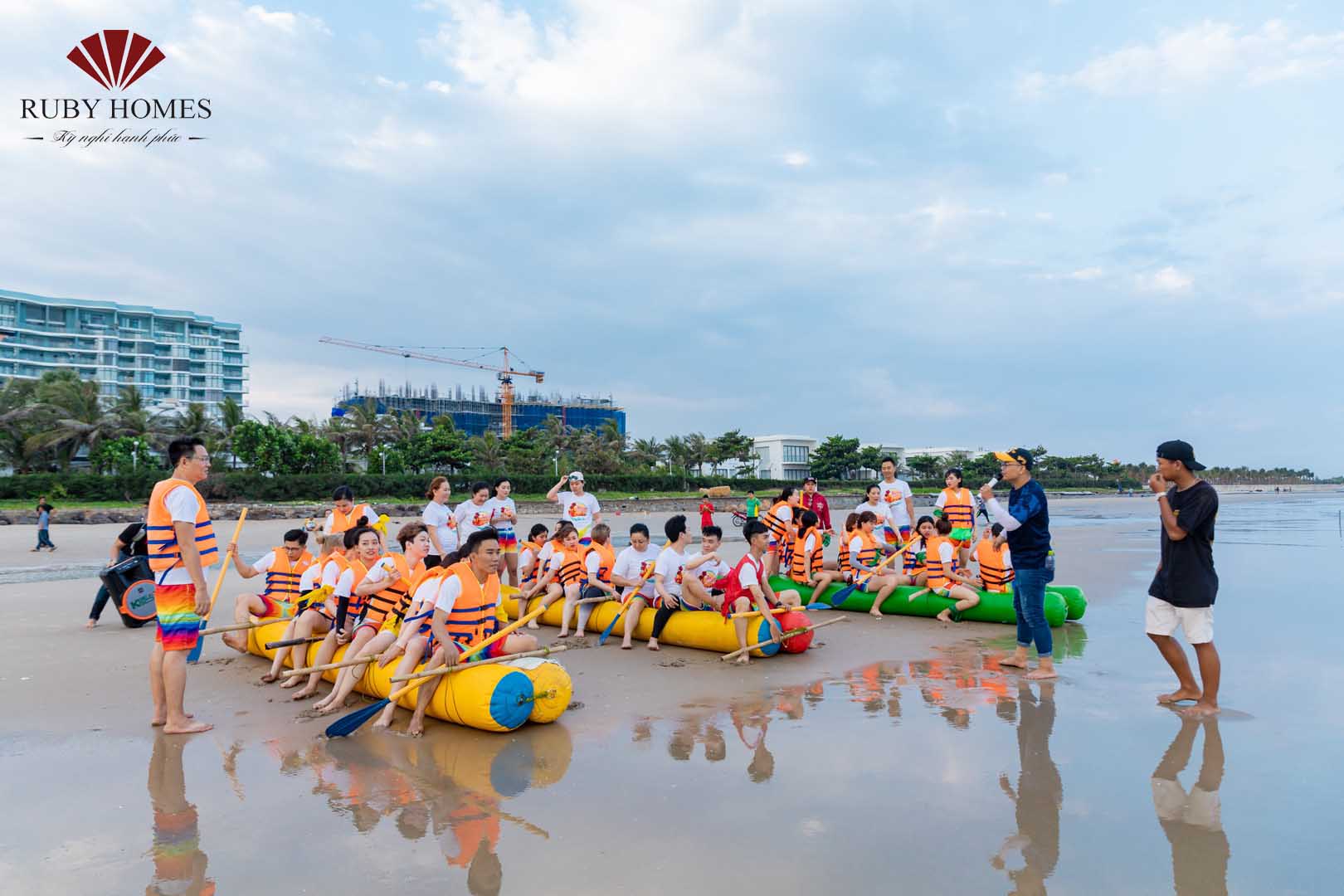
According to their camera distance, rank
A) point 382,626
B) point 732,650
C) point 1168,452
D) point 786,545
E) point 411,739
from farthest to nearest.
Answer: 1. point 786,545
2. point 732,650
3. point 382,626
4. point 1168,452
5. point 411,739

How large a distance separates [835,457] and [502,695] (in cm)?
6153

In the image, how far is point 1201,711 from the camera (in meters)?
5.23

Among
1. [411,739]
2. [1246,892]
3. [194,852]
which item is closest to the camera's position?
[1246,892]

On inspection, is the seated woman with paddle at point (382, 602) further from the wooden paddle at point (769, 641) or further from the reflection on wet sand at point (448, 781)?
the wooden paddle at point (769, 641)

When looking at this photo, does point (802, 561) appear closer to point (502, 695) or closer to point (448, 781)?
point (502, 695)

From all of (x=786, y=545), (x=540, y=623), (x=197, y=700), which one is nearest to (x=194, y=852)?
(x=197, y=700)

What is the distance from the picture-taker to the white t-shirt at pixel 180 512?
4.93 meters

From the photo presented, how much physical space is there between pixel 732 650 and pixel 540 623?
290 centimetres

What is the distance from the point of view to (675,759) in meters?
4.57

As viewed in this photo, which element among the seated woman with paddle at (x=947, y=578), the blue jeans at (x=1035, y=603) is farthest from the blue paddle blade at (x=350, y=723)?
the seated woman with paddle at (x=947, y=578)

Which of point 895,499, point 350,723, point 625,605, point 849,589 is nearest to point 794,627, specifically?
point 625,605

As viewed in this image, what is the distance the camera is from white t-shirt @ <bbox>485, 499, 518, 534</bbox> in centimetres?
942

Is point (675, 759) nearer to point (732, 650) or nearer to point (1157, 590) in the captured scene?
point (732, 650)

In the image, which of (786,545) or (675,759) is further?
(786,545)
